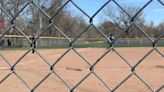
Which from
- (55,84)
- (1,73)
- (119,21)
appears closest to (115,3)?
(119,21)

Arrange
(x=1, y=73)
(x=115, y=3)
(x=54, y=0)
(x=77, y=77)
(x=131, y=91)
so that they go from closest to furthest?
(x=115, y=3) < (x=54, y=0) < (x=131, y=91) < (x=77, y=77) < (x=1, y=73)

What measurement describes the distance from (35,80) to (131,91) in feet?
8.54

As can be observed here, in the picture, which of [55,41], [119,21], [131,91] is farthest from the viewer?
[55,41]

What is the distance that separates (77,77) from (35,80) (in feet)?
3.97

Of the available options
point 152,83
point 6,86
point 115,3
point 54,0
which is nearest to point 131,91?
point 152,83

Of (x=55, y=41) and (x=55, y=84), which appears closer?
(x=55, y=84)

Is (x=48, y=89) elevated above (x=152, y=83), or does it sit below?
above

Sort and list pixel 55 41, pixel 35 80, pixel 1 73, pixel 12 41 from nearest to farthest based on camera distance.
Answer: pixel 35 80, pixel 1 73, pixel 12 41, pixel 55 41

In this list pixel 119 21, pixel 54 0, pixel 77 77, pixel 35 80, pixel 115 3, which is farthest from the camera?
pixel 77 77

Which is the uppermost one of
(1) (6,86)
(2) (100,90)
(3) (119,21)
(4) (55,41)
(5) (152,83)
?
(4) (55,41)

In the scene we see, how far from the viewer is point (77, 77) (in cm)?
1077

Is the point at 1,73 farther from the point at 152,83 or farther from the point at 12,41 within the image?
the point at 12,41

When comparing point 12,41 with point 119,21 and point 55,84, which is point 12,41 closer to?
point 55,84

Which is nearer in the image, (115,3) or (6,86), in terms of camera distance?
(115,3)
